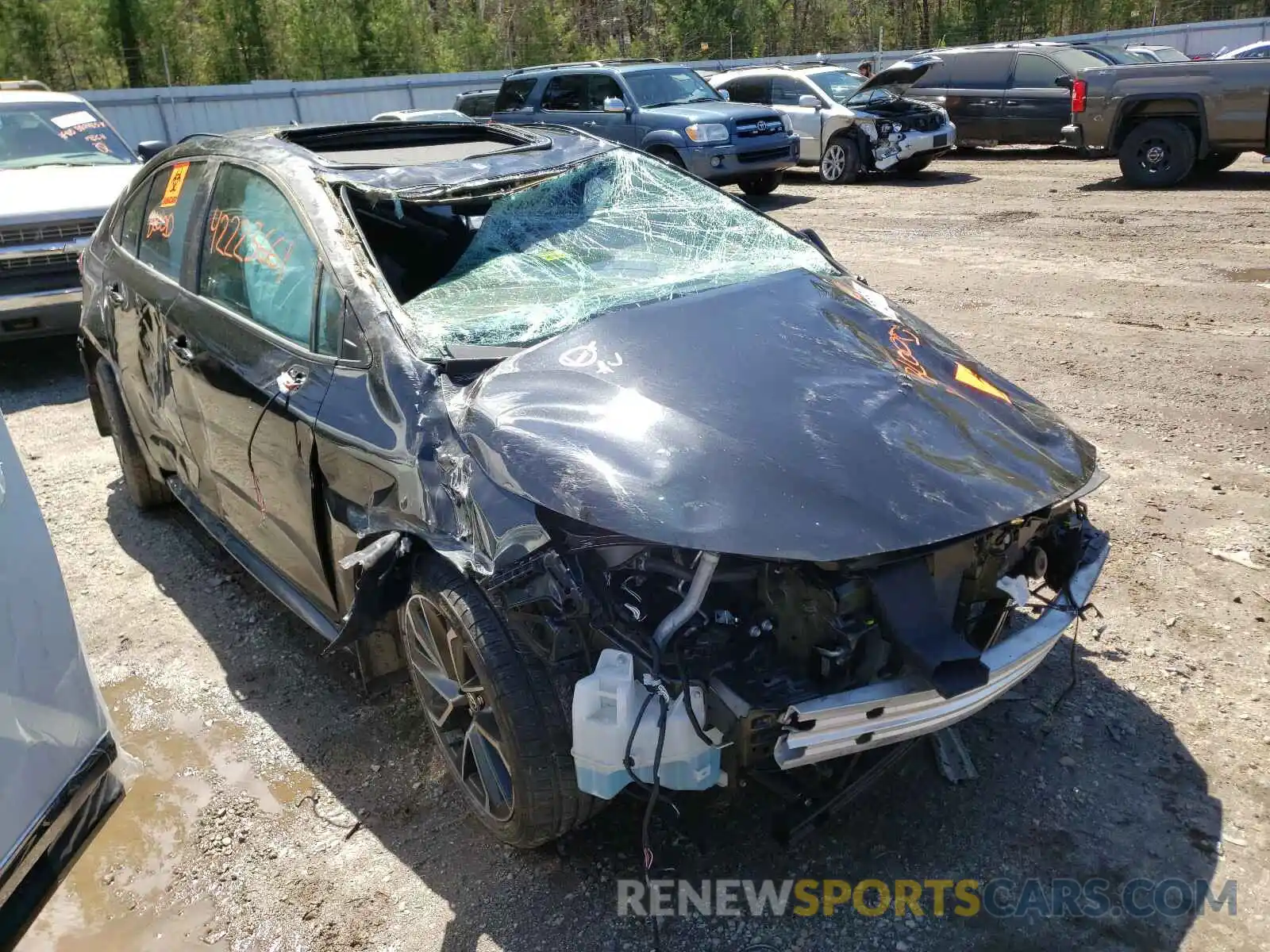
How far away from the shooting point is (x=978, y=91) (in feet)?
50.8

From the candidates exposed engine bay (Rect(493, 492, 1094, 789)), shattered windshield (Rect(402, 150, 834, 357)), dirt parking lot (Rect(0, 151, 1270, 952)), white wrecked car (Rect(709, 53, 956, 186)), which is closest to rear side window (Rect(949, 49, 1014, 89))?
white wrecked car (Rect(709, 53, 956, 186))

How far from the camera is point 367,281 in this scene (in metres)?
3.08

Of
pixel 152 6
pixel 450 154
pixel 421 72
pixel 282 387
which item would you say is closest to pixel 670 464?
pixel 282 387

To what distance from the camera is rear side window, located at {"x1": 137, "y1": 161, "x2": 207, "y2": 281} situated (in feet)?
13.2

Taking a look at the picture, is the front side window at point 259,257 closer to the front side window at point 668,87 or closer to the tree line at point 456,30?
the front side window at point 668,87

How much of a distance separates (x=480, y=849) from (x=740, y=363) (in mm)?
1558

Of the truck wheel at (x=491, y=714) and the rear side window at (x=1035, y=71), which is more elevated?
the rear side window at (x=1035, y=71)

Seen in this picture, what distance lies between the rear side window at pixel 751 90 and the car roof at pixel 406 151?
1196cm

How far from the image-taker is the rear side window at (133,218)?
4508mm

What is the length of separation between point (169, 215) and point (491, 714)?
2.78 m

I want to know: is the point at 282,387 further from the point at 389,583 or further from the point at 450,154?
the point at 450,154

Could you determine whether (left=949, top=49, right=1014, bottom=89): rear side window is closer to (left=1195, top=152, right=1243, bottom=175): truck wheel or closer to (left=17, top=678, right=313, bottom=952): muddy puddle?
(left=1195, top=152, right=1243, bottom=175): truck wheel

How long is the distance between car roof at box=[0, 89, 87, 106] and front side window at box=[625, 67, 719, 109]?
680 centimetres

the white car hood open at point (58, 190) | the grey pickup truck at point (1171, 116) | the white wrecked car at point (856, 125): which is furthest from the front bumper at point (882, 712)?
the white wrecked car at point (856, 125)
